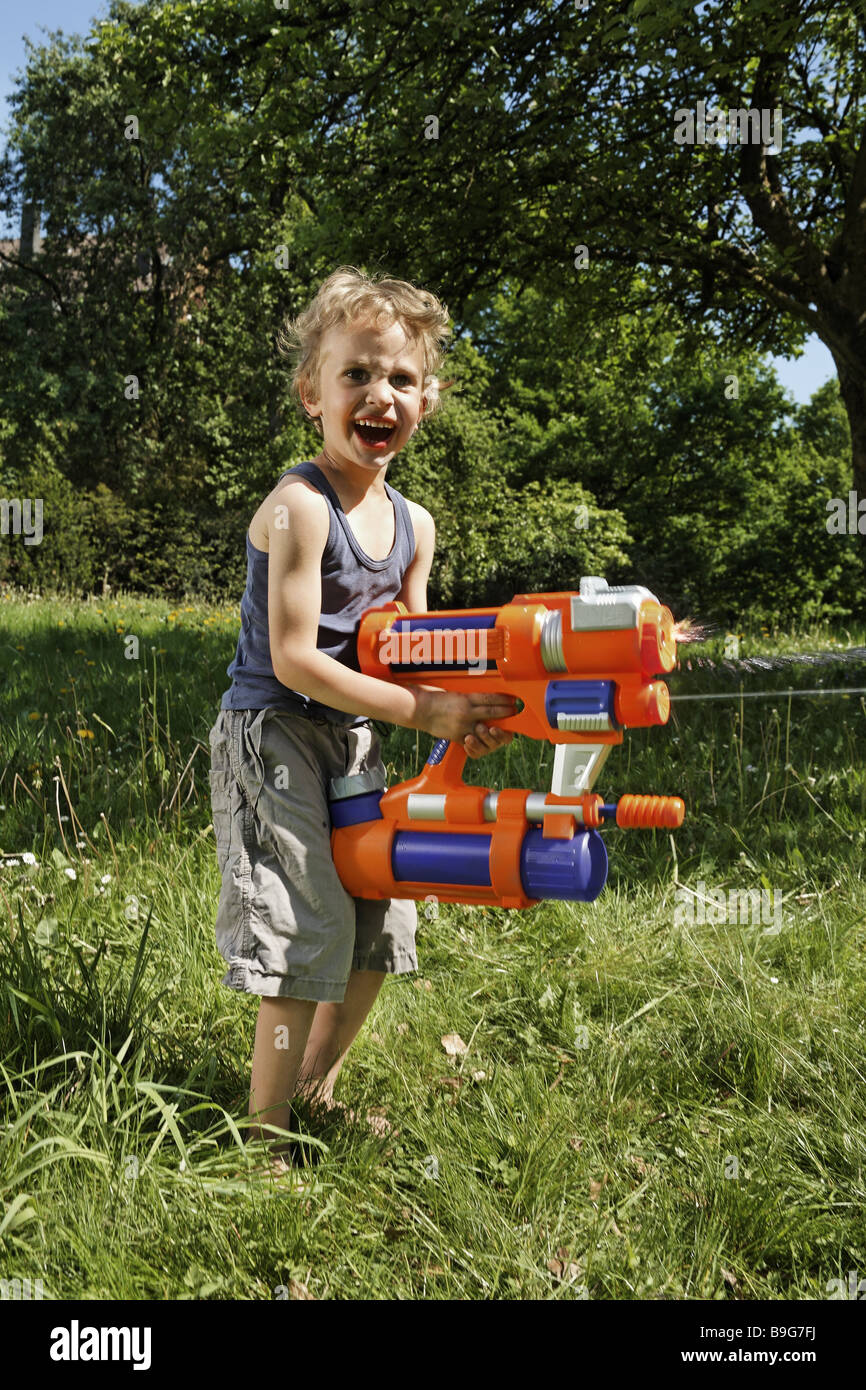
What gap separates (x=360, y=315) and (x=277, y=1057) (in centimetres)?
142

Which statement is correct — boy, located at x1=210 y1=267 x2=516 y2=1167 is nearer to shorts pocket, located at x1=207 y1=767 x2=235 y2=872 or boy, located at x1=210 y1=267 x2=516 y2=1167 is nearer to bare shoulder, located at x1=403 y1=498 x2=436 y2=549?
shorts pocket, located at x1=207 y1=767 x2=235 y2=872

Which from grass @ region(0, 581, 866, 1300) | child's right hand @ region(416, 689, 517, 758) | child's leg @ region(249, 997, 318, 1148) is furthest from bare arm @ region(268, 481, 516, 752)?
grass @ region(0, 581, 866, 1300)

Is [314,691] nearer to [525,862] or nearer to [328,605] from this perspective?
[328,605]

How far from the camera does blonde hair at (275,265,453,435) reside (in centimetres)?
198

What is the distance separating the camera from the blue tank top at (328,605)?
200 centimetres

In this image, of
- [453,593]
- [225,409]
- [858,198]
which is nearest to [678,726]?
[858,198]

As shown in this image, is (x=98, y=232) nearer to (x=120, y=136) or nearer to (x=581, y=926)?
(x=120, y=136)

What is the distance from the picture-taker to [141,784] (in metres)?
3.84

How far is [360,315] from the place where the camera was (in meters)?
1.98

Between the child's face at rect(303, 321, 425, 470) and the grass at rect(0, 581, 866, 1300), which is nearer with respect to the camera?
the grass at rect(0, 581, 866, 1300)

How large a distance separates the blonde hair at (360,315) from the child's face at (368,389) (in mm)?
24

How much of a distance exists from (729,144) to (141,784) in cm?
626

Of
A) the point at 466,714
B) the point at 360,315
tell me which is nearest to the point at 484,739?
the point at 466,714

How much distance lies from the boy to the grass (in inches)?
9.5
